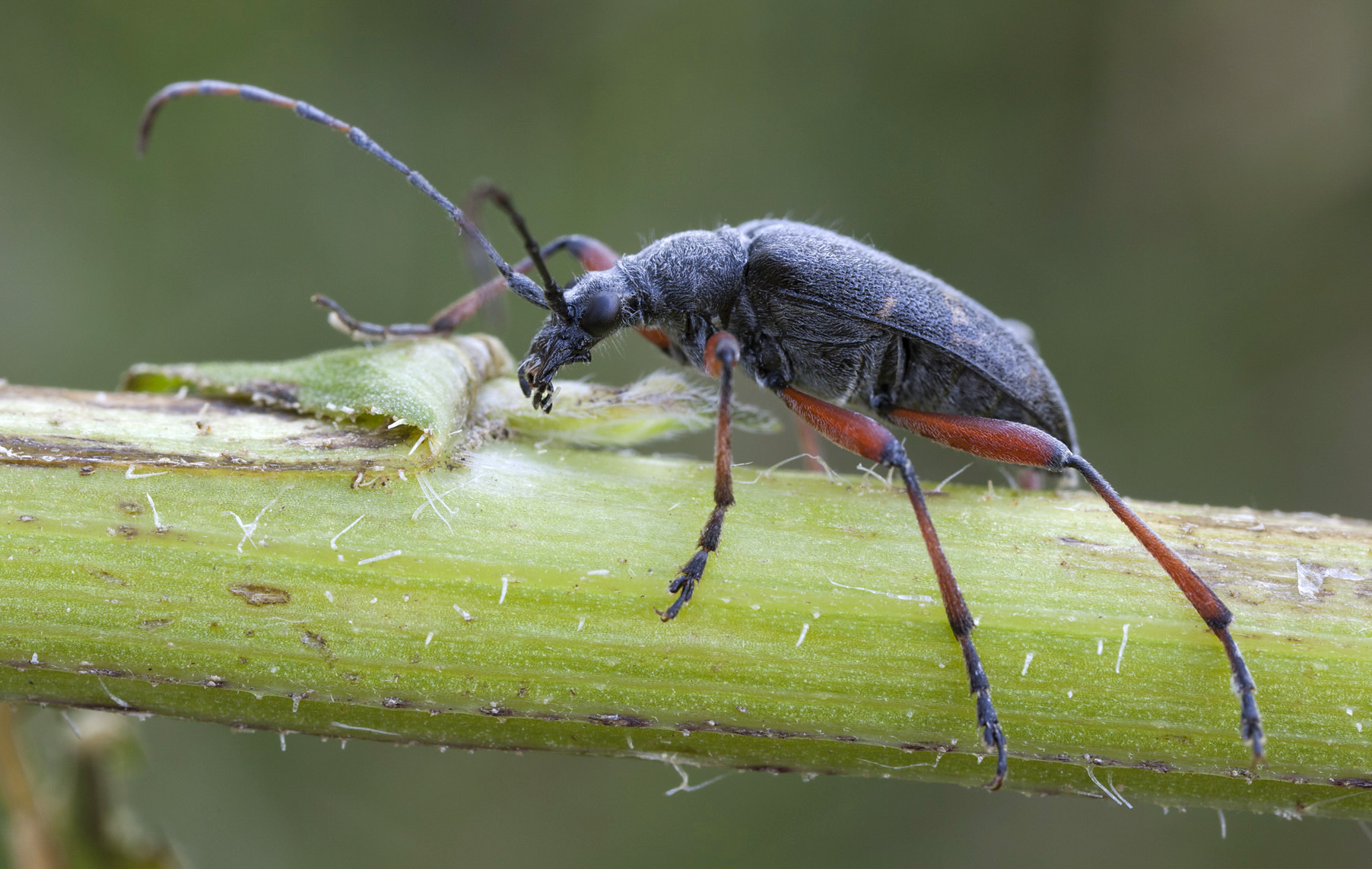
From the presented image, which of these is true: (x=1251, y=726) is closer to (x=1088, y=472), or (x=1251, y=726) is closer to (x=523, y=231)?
(x=1088, y=472)

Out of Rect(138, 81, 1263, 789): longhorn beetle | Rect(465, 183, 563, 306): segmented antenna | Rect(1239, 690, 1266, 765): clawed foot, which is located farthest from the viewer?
Rect(138, 81, 1263, 789): longhorn beetle

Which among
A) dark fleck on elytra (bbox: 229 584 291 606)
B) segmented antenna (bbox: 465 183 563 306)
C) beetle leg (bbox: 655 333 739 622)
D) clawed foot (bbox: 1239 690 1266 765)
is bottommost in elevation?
clawed foot (bbox: 1239 690 1266 765)

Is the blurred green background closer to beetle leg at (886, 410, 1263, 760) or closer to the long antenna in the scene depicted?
the long antenna

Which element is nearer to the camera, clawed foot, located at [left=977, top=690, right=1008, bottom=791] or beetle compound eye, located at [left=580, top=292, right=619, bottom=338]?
clawed foot, located at [left=977, top=690, right=1008, bottom=791]

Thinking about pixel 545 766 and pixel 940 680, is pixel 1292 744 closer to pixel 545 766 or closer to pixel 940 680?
pixel 940 680

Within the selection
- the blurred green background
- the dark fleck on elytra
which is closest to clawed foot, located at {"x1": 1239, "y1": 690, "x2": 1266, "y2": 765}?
the dark fleck on elytra

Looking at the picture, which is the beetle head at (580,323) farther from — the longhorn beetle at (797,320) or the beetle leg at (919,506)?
the beetle leg at (919,506)

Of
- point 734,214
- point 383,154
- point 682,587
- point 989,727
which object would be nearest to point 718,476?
point 682,587

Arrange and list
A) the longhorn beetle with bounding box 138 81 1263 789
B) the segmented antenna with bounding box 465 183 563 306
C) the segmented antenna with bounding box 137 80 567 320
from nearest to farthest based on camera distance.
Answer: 1. the segmented antenna with bounding box 465 183 563 306
2. the segmented antenna with bounding box 137 80 567 320
3. the longhorn beetle with bounding box 138 81 1263 789
